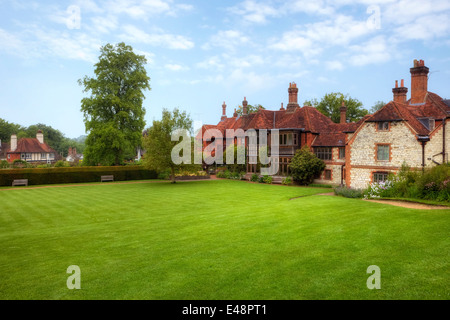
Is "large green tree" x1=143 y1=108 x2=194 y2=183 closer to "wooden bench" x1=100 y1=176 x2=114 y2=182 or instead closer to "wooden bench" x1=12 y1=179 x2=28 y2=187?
"wooden bench" x1=100 y1=176 x2=114 y2=182

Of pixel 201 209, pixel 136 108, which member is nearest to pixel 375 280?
pixel 201 209

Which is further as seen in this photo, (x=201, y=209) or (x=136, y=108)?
(x=136, y=108)

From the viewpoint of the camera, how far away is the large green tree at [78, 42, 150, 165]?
42.4 meters

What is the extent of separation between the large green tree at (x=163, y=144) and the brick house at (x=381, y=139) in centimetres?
1345

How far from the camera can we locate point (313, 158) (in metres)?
35.9

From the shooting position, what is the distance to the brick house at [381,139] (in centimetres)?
2684

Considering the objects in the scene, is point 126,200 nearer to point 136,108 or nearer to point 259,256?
point 259,256

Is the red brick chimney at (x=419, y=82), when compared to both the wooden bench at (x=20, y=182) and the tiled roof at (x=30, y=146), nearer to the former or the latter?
the wooden bench at (x=20, y=182)

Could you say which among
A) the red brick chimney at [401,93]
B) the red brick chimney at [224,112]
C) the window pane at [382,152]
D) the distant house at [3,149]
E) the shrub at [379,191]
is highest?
the red brick chimney at [224,112]

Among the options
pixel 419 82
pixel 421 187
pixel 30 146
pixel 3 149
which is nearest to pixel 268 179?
pixel 419 82

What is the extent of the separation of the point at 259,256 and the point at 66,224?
35.4ft

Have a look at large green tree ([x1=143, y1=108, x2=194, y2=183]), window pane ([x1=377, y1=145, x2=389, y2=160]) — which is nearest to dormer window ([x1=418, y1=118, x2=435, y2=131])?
window pane ([x1=377, y1=145, x2=389, y2=160])

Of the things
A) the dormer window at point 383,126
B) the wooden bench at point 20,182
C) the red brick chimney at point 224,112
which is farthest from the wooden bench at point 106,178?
the dormer window at point 383,126

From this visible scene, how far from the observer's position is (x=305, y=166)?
3541 cm
